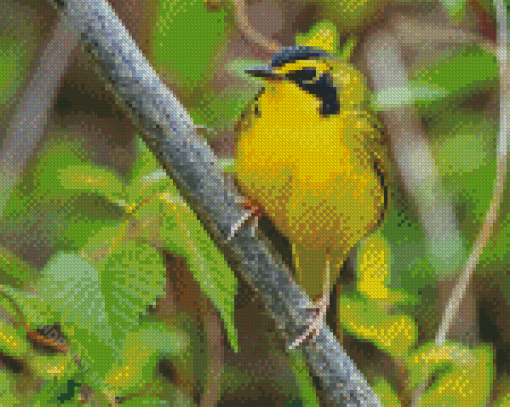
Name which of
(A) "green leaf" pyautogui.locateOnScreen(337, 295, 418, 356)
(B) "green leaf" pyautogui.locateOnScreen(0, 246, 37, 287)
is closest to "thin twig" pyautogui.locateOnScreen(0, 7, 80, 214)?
(B) "green leaf" pyautogui.locateOnScreen(0, 246, 37, 287)

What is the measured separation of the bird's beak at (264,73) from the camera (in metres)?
0.91

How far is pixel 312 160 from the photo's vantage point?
0.89 m

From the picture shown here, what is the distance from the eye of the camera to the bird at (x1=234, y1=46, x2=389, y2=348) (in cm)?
89

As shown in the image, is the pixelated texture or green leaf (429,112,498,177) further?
green leaf (429,112,498,177)

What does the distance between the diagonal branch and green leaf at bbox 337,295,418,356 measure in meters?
0.26

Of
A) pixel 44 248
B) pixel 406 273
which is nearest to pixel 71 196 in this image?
pixel 44 248

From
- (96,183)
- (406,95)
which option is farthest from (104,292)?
(406,95)

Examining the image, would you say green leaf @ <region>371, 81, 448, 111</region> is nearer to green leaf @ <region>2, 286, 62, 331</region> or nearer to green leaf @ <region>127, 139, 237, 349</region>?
green leaf @ <region>127, 139, 237, 349</region>

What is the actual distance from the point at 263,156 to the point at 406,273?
70 centimetres

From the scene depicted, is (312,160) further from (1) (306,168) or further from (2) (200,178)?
(2) (200,178)

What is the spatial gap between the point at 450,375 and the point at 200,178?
0.65m

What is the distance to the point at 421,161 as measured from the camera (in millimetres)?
1611

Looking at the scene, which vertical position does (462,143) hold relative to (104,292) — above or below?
below

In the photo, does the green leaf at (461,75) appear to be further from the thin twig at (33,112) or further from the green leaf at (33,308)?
the green leaf at (33,308)
